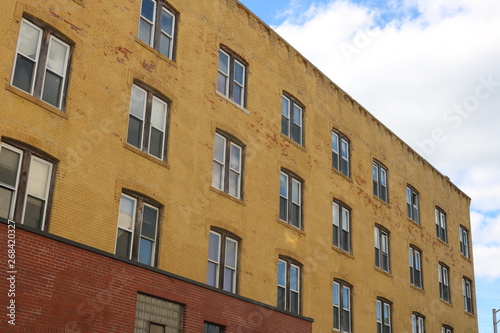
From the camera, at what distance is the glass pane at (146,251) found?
19641mm

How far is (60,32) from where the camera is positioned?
18.6 m

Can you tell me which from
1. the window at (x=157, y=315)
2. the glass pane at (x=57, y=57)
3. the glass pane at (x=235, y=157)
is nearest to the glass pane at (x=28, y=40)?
the glass pane at (x=57, y=57)

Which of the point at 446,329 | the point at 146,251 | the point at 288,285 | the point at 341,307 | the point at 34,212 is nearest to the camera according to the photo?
the point at 34,212

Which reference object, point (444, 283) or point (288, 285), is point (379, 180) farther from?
point (288, 285)

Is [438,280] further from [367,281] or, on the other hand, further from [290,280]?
[290,280]

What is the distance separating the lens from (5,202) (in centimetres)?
1645

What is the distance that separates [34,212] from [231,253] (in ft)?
25.4

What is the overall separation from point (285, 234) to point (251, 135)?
387 centimetres

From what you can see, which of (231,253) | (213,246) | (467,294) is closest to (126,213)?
(213,246)

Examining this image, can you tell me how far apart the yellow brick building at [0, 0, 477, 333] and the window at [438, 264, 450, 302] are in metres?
1.80

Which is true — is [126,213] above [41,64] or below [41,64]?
below

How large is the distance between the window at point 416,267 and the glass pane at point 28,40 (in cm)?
2304

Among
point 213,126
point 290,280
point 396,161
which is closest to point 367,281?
point 290,280

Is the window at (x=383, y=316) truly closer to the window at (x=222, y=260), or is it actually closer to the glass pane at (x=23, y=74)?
the window at (x=222, y=260)
